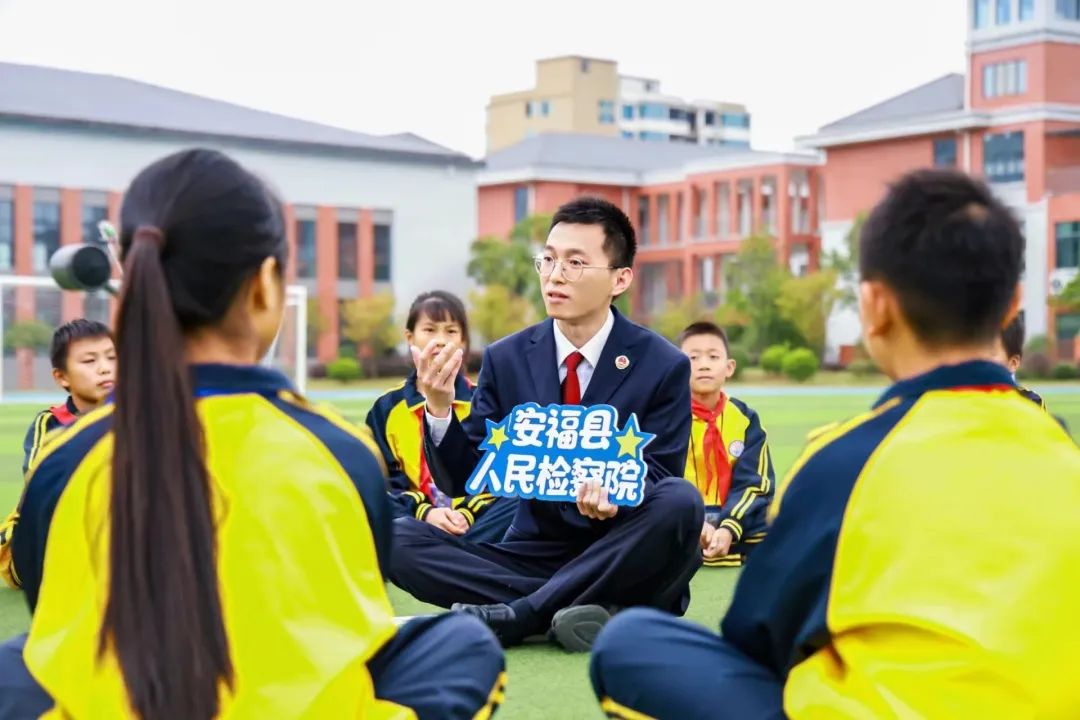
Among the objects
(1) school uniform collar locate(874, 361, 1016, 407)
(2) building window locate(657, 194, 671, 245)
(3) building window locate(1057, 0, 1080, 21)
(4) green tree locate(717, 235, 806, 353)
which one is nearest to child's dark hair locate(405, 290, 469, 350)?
(1) school uniform collar locate(874, 361, 1016, 407)

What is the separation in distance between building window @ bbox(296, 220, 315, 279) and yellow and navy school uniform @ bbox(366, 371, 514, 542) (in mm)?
32038

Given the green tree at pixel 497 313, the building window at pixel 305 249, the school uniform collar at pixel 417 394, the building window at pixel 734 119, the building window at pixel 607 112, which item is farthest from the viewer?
the building window at pixel 734 119

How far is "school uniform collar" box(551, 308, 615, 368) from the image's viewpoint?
415cm

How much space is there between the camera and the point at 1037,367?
106 ft

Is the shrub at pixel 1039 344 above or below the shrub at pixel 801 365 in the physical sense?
above

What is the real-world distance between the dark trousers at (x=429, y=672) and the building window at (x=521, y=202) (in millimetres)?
42954

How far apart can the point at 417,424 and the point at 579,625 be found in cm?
166


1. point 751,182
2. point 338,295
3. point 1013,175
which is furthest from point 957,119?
point 338,295

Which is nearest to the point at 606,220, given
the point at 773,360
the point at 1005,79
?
the point at 773,360

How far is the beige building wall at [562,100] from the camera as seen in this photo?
64625 mm

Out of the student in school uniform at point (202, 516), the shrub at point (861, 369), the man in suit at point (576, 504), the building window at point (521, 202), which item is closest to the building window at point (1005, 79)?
the shrub at point (861, 369)

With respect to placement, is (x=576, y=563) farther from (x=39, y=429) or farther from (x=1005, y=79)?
(x=1005, y=79)

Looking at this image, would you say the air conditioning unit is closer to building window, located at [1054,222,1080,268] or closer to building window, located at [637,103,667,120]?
building window, located at [1054,222,1080,268]

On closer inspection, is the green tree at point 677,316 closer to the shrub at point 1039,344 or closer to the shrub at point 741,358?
the shrub at point 741,358
